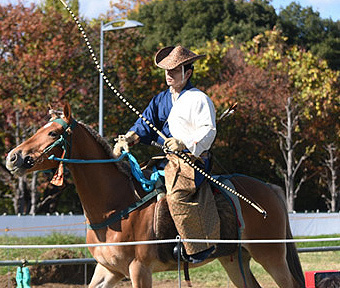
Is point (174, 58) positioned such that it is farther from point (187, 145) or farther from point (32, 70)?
point (32, 70)

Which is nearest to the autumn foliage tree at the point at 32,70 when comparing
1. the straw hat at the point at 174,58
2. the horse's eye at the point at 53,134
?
the straw hat at the point at 174,58

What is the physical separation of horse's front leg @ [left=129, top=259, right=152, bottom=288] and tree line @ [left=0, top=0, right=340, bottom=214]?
1388cm

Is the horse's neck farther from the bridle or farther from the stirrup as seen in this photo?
the stirrup

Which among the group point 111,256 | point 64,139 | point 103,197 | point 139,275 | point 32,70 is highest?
point 32,70

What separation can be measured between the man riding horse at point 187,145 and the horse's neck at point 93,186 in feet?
0.98

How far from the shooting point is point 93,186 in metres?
5.36

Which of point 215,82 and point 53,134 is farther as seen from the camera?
point 215,82

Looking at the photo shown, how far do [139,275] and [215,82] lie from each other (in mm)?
23921

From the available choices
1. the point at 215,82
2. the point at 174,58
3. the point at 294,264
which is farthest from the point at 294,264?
the point at 215,82

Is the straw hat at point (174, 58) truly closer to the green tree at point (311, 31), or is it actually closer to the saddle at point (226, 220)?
the saddle at point (226, 220)

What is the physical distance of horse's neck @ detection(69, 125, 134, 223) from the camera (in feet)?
17.5

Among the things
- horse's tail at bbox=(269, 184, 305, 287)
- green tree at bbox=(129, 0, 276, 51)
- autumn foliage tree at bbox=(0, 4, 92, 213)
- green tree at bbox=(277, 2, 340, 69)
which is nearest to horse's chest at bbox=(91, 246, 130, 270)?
horse's tail at bbox=(269, 184, 305, 287)

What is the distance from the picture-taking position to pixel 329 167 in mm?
27453

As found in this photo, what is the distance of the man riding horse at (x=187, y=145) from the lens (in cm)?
537
